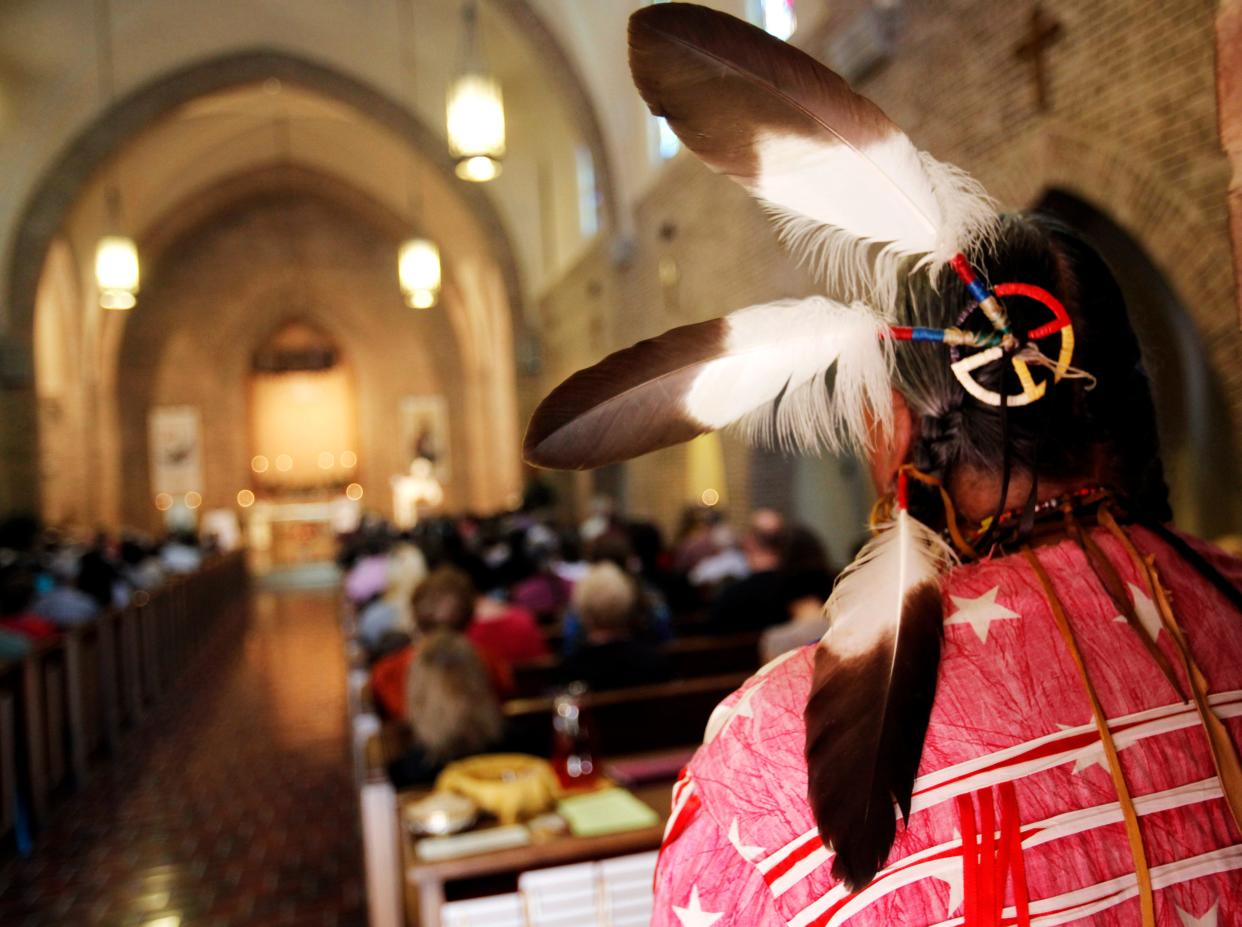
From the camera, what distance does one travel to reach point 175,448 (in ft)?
75.4

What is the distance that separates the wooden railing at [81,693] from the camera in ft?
18.0

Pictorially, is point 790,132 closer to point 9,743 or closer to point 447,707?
point 447,707

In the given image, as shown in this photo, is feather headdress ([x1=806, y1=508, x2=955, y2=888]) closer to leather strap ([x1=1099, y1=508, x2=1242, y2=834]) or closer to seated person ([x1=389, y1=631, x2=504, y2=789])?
leather strap ([x1=1099, y1=508, x2=1242, y2=834])

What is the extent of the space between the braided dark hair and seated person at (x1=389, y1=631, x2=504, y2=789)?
2230 mm

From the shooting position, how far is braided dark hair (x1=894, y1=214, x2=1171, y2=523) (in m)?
1.05

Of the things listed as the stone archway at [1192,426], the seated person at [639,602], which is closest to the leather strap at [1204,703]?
the seated person at [639,602]

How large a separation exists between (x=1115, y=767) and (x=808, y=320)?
47 centimetres

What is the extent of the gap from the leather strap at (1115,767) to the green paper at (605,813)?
67.5 inches

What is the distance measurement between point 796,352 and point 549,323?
17.7 metres

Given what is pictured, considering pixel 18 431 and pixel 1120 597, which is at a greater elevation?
pixel 18 431

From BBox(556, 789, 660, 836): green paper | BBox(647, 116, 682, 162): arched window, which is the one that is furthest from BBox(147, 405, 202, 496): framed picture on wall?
BBox(556, 789, 660, 836): green paper

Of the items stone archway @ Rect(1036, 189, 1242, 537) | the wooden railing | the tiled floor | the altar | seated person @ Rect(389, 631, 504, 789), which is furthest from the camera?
the altar

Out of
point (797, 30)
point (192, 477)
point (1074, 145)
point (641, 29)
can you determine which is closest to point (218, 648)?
point (797, 30)

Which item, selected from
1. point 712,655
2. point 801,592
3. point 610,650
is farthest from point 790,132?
point 712,655
